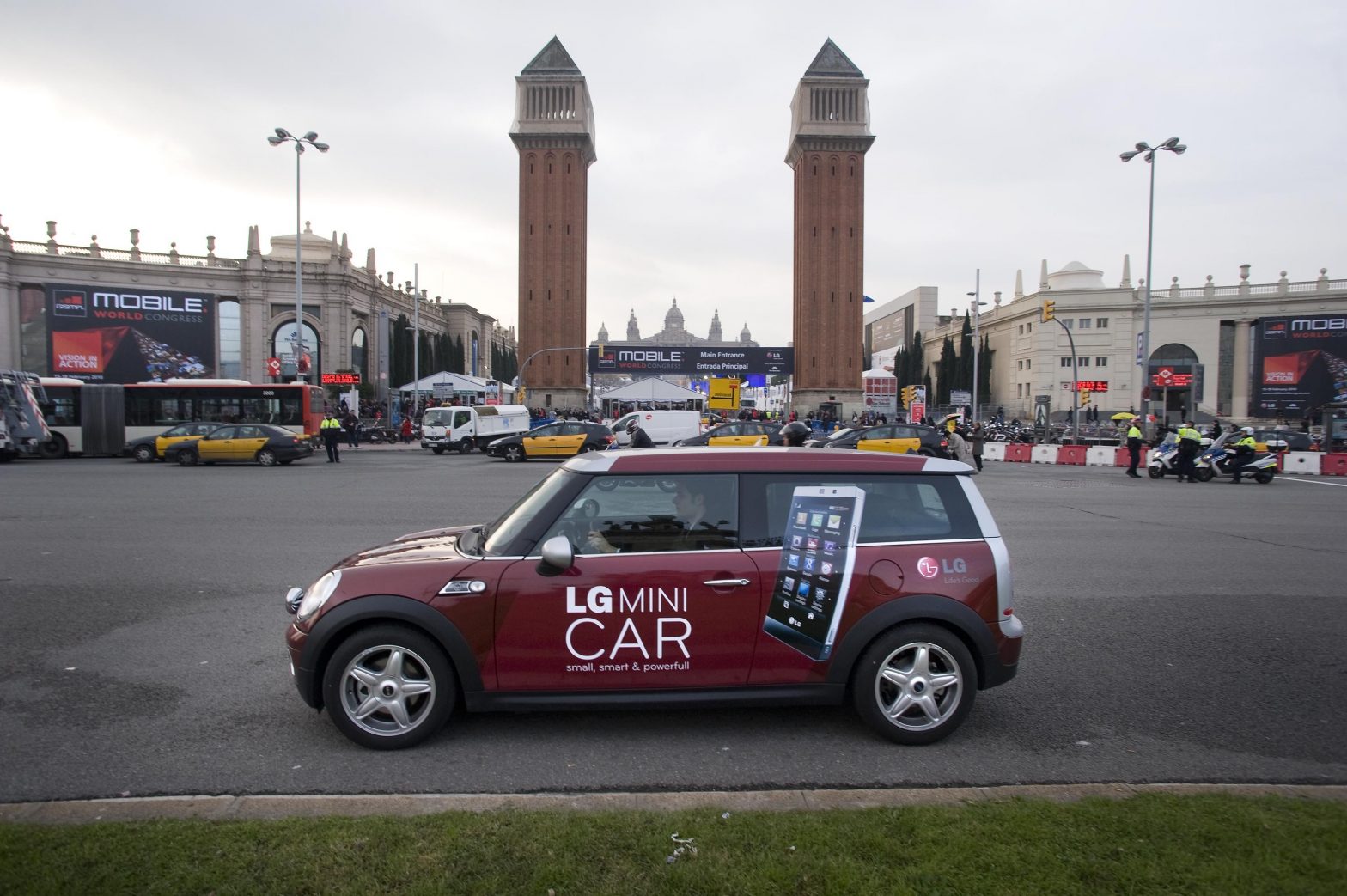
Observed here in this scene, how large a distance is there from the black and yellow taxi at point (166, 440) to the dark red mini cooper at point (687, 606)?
78.3 feet

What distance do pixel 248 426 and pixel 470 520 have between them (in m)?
15.2

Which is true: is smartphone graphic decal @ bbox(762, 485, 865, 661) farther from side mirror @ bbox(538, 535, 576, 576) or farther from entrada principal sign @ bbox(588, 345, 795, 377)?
entrada principal sign @ bbox(588, 345, 795, 377)

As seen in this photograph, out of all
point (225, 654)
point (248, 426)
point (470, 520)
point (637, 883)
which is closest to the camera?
point (637, 883)

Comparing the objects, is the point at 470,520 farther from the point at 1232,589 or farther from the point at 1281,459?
the point at 1281,459

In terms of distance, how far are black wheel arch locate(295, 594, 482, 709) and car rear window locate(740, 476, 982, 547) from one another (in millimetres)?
1551

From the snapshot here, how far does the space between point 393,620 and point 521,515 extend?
85cm

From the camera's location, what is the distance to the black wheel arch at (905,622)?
423 centimetres

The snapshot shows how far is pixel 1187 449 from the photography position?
22125 mm

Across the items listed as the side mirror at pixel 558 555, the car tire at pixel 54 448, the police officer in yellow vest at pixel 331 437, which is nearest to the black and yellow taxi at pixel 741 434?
the police officer in yellow vest at pixel 331 437

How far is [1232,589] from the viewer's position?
8141 millimetres

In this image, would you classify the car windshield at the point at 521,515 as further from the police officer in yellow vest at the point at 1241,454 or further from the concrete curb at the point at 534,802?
the police officer in yellow vest at the point at 1241,454

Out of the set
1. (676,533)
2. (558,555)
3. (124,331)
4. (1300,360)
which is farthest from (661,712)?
(124,331)

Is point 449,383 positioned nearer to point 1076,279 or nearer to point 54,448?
point 54,448

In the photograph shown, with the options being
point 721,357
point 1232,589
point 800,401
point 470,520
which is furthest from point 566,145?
point 1232,589
